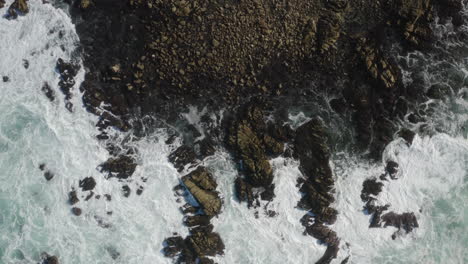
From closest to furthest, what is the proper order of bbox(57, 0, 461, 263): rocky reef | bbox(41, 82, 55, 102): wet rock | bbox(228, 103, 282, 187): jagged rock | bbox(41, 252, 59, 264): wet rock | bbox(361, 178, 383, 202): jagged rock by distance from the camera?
1. bbox(57, 0, 461, 263): rocky reef
2. bbox(41, 252, 59, 264): wet rock
3. bbox(228, 103, 282, 187): jagged rock
4. bbox(41, 82, 55, 102): wet rock
5. bbox(361, 178, 383, 202): jagged rock

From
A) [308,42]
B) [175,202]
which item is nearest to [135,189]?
[175,202]

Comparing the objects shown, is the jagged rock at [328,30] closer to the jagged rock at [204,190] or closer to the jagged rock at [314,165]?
the jagged rock at [314,165]

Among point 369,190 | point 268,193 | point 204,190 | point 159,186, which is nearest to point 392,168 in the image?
point 369,190

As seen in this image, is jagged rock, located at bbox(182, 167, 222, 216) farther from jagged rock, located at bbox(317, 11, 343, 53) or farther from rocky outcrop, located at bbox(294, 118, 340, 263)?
jagged rock, located at bbox(317, 11, 343, 53)

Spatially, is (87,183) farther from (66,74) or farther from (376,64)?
(376,64)

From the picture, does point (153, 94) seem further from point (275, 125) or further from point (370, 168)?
point (370, 168)

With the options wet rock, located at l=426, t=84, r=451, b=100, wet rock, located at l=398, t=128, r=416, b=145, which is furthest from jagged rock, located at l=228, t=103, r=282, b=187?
wet rock, located at l=426, t=84, r=451, b=100
